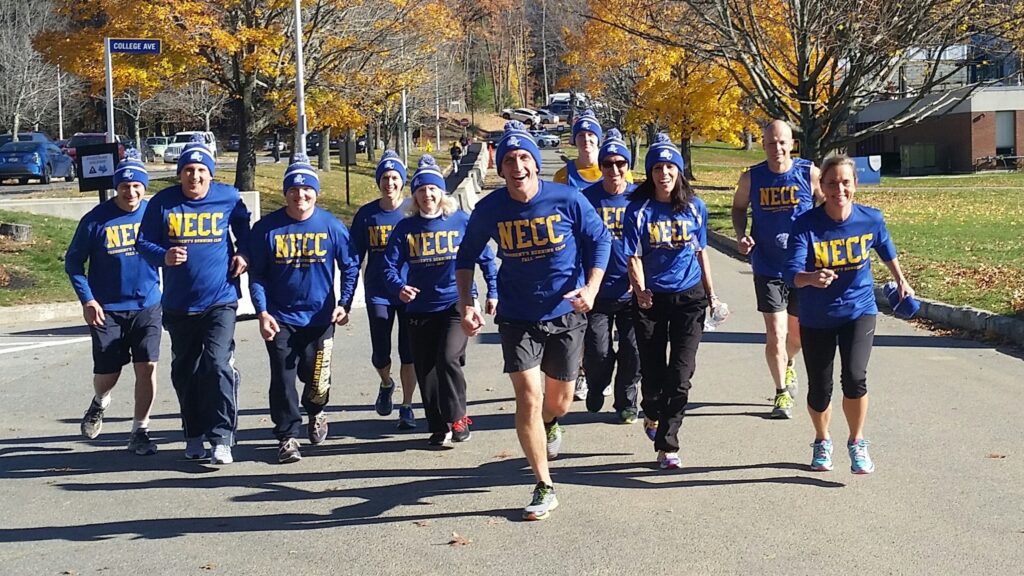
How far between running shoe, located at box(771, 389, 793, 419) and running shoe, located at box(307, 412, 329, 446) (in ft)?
10.6

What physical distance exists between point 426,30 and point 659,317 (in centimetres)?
2447

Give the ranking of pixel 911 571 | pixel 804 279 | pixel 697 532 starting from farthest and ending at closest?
pixel 804 279
pixel 697 532
pixel 911 571

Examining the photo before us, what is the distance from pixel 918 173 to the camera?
55000 mm

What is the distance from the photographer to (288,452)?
7559 mm

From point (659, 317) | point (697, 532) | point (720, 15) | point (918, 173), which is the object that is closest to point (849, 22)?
point (720, 15)

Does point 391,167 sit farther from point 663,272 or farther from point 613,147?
point 663,272

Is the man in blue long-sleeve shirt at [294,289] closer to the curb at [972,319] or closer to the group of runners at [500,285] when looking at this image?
the group of runners at [500,285]

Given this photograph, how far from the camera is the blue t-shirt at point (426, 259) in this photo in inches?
311

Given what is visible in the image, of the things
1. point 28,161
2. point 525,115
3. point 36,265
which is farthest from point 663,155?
point 525,115

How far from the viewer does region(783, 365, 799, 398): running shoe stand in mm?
8656

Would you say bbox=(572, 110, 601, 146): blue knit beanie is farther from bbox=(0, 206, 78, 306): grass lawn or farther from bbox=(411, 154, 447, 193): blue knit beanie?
bbox=(0, 206, 78, 306): grass lawn

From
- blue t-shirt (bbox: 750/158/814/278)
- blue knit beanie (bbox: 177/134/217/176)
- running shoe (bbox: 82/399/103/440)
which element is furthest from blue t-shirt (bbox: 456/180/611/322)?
running shoe (bbox: 82/399/103/440)

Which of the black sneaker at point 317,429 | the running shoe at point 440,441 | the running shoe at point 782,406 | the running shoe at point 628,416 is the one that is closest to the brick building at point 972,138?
the running shoe at point 782,406

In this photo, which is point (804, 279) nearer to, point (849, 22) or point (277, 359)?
point (277, 359)
